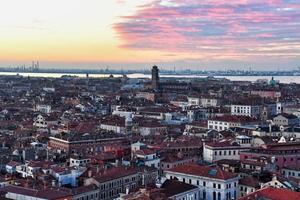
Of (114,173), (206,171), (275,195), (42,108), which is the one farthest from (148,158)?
(42,108)

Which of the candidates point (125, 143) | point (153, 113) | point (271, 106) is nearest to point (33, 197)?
point (125, 143)

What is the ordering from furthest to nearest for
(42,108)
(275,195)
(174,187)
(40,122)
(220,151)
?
1. (42,108)
2. (40,122)
3. (220,151)
4. (174,187)
5. (275,195)

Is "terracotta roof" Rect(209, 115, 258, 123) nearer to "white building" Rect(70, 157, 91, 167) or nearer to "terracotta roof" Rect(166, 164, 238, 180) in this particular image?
"white building" Rect(70, 157, 91, 167)

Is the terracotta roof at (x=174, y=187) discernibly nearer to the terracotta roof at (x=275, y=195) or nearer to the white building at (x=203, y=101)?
the terracotta roof at (x=275, y=195)

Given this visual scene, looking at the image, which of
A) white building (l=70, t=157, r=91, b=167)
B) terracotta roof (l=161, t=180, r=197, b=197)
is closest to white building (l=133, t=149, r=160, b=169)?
white building (l=70, t=157, r=91, b=167)

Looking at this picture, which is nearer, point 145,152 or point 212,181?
point 212,181

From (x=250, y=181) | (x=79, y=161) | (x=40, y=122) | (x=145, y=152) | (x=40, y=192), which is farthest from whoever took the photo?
(x=40, y=122)

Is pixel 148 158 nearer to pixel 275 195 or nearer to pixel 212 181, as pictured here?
pixel 212 181

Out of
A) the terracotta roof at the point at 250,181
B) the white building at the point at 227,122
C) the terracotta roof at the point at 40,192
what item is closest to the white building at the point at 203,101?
the white building at the point at 227,122
